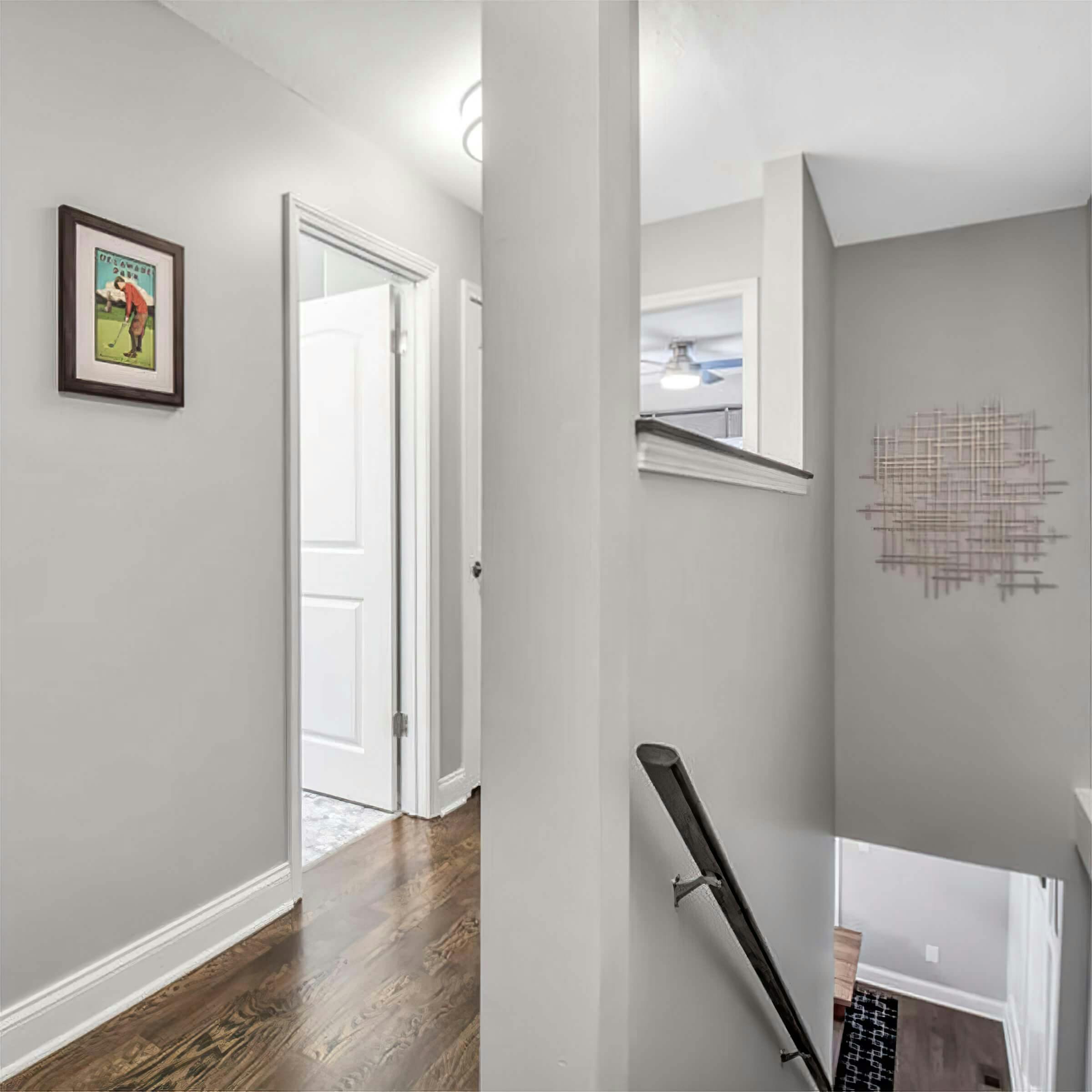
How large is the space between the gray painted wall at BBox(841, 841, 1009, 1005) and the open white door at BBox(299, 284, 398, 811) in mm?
5007

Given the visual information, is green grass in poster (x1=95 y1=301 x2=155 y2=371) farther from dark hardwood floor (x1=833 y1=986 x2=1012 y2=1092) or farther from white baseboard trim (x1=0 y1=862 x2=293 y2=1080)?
dark hardwood floor (x1=833 y1=986 x2=1012 y2=1092)

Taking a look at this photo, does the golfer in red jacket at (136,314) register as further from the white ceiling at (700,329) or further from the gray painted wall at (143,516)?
the white ceiling at (700,329)

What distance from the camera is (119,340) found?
6.09 feet

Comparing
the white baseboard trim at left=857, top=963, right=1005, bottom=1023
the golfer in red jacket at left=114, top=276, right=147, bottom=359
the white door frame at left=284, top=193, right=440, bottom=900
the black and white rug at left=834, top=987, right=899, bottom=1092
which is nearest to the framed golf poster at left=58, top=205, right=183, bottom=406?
the golfer in red jacket at left=114, top=276, right=147, bottom=359

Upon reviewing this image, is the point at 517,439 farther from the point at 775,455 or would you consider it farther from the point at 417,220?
the point at 417,220

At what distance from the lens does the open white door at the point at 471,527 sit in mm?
3182

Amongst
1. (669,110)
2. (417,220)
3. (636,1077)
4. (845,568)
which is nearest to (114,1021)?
(636,1077)

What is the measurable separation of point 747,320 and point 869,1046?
5204 millimetres

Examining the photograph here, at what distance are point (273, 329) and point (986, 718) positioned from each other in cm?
314

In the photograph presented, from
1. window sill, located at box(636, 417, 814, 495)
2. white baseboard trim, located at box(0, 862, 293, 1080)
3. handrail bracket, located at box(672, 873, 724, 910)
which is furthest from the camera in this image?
white baseboard trim, located at box(0, 862, 293, 1080)

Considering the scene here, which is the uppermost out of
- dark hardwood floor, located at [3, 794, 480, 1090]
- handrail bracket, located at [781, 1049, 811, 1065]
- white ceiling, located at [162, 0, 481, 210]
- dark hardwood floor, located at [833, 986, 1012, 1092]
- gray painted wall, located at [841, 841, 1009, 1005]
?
white ceiling, located at [162, 0, 481, 210]

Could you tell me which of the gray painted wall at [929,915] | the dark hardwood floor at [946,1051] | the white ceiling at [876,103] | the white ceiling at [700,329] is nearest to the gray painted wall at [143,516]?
the white ceiling at [876,103]

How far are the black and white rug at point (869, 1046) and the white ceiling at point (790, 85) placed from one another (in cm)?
489

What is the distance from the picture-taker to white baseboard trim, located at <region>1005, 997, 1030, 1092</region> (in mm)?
4988
